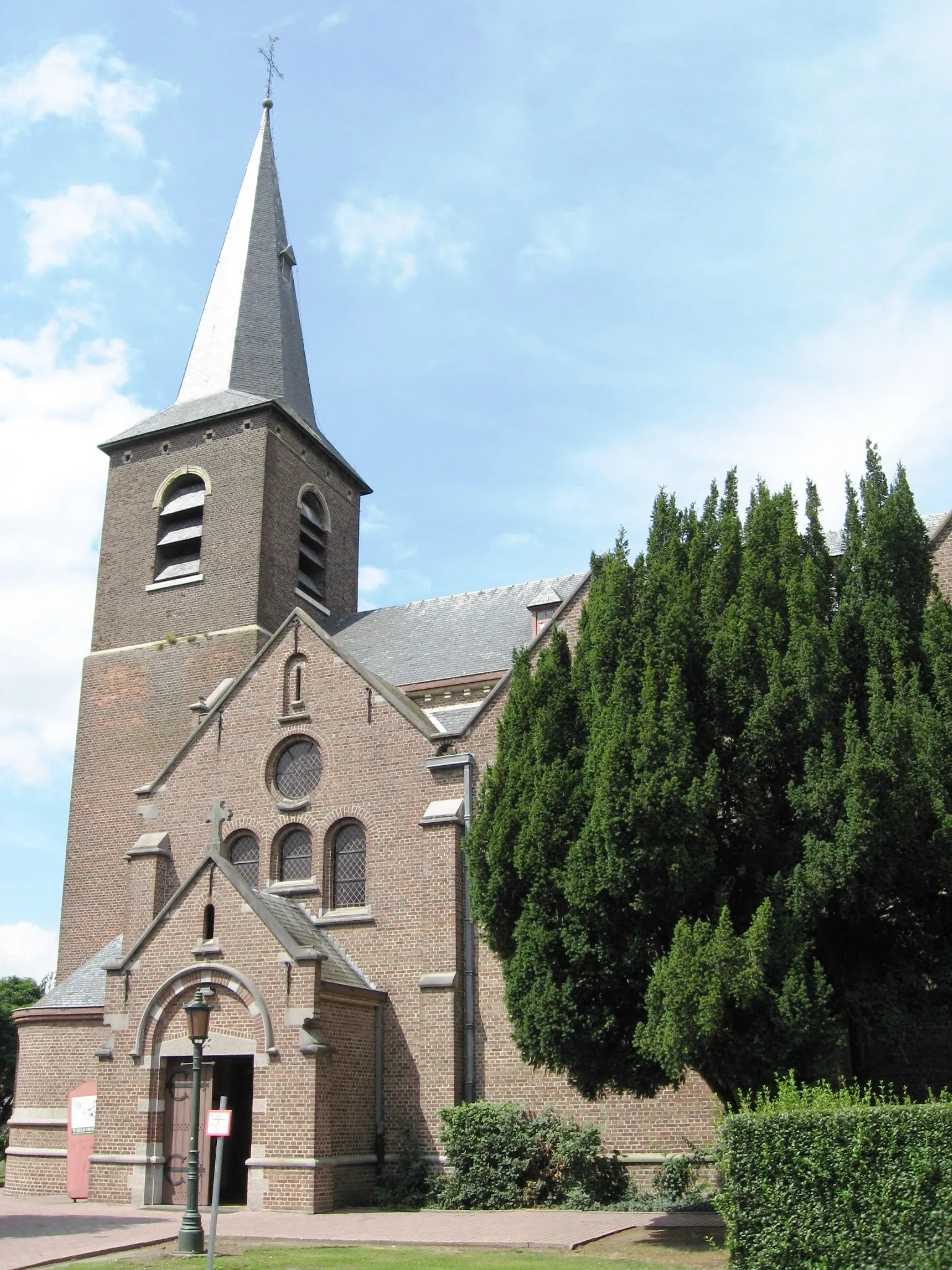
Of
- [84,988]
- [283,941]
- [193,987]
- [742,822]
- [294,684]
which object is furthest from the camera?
[84,988]

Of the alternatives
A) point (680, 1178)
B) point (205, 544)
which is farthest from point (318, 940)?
point (205, 544)

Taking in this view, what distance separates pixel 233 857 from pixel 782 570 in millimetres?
12798

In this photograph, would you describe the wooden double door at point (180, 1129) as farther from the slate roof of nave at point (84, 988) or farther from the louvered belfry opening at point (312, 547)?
the louvered belfry opening at point (312, 547)

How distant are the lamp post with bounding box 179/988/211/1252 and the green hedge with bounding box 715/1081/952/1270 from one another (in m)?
5.96

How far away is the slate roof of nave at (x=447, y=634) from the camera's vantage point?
27.4 m

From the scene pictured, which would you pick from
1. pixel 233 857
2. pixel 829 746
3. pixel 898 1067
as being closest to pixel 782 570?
pixel 829 746

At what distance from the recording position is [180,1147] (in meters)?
19.1

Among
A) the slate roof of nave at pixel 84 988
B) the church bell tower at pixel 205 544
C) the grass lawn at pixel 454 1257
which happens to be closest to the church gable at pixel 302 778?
the slate roof of nave at pixel 84 988

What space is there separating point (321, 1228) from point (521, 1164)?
3314 millimetres

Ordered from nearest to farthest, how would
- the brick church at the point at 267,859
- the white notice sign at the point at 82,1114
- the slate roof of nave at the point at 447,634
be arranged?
the brick church at the point at 267,859 → the white notice sign at the point at 82,1114 → the slate roof of nave at the point at 447,634

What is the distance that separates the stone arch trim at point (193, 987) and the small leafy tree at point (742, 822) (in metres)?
→ 4.65

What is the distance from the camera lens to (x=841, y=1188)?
1072 cm

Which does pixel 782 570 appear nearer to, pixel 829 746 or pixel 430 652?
pixel 829 746

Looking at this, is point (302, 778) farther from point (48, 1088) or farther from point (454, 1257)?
point (454, 1257)
